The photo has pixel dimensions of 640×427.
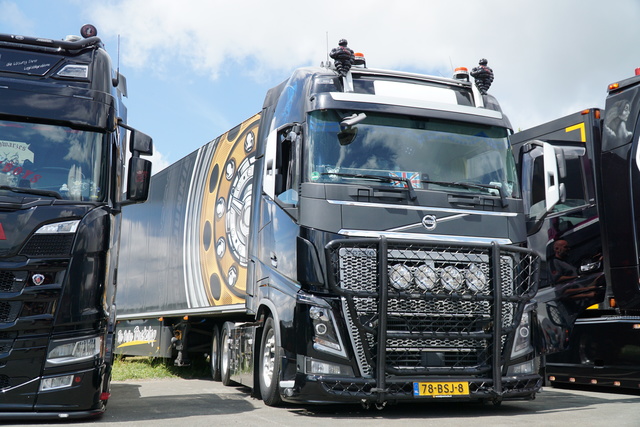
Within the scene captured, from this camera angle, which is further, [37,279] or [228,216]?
[228,216]

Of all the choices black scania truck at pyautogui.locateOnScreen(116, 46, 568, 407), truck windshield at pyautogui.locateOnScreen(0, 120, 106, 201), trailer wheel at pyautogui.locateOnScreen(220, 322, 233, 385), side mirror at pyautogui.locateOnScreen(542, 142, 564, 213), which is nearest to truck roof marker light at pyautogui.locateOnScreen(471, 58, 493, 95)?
black scania truck at pyautogui.locateOnScreen(116, 46, 568, 407)

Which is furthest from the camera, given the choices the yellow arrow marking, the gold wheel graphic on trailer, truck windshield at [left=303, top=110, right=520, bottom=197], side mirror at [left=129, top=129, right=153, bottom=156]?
the yellow arrow marking

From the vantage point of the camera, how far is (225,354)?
37.1 ft

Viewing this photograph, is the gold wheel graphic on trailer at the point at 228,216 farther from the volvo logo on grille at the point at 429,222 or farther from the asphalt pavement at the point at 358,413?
the volvo logo on grille at the point at 429,222

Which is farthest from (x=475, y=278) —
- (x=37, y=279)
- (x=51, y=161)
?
(x=51, y=161)

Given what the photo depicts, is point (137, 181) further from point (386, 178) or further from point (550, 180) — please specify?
point (550, 180)

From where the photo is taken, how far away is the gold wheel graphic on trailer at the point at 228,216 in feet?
32.2

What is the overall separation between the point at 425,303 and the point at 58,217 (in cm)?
364

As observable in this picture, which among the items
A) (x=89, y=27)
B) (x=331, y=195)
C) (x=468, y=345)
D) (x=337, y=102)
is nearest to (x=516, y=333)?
(x=468, y=345)

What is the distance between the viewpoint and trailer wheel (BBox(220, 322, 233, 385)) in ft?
35.5

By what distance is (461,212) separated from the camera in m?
7.55

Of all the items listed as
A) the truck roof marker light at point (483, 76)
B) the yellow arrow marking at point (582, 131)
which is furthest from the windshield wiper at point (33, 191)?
the yellow arrow marking at point (582, 131)

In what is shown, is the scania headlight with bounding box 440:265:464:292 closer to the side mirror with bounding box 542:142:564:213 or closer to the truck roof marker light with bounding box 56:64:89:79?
the side mirror with bounding box 542:142:564:213

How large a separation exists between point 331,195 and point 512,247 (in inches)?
78.2
